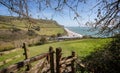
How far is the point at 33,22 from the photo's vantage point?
507cm

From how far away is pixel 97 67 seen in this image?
1102cm

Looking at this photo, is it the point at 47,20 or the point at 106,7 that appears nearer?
the point at 47,20

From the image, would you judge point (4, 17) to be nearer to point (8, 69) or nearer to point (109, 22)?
point (8, 69)

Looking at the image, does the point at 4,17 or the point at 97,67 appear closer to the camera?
the point at 4,17

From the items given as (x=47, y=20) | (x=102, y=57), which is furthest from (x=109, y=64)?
(x=47, y=20)

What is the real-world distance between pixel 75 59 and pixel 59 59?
209cm

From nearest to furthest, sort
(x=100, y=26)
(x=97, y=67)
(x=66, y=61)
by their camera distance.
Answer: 1. (x=66, y=61)
2. (x=100, y=26)
3. (x=97, y=67)

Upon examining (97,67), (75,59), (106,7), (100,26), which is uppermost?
(106,7)

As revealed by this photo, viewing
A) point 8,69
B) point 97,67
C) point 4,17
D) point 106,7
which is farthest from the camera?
point 97,67

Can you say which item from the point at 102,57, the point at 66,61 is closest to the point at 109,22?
the point at 102,57

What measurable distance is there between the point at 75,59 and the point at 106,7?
307 centimetres

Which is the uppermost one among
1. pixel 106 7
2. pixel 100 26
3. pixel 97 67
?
pixel 106 7

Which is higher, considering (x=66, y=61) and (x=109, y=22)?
(x=109, y=22)

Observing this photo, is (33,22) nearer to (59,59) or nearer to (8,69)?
(8,69)
